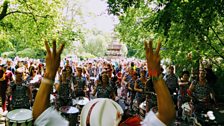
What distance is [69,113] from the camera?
9133 mm

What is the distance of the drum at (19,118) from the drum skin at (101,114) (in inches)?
212

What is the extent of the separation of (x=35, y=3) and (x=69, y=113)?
10.1 meters

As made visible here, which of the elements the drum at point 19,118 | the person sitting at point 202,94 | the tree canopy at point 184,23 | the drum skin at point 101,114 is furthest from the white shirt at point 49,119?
the person sitting at point 202,94

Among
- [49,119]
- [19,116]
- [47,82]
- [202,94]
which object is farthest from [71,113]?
[49,119]

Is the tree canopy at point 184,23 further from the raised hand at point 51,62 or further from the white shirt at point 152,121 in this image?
the white shirt at point 152,121

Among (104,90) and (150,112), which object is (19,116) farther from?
(150,112)

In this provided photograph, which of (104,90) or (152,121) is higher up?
(152,121)

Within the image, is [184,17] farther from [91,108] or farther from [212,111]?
[91,108]

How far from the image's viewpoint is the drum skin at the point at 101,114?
176 cm

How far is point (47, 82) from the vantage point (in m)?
2.08

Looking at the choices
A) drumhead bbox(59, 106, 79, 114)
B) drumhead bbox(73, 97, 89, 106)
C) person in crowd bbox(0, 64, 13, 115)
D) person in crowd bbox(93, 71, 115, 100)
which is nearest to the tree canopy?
person in crowd bbox(93, 71, 115, 100)

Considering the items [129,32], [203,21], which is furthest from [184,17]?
[129,32]

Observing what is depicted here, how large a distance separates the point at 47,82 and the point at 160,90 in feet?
2.03

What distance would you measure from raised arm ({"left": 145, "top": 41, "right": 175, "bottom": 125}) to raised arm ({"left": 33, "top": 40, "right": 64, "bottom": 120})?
0.51 m
